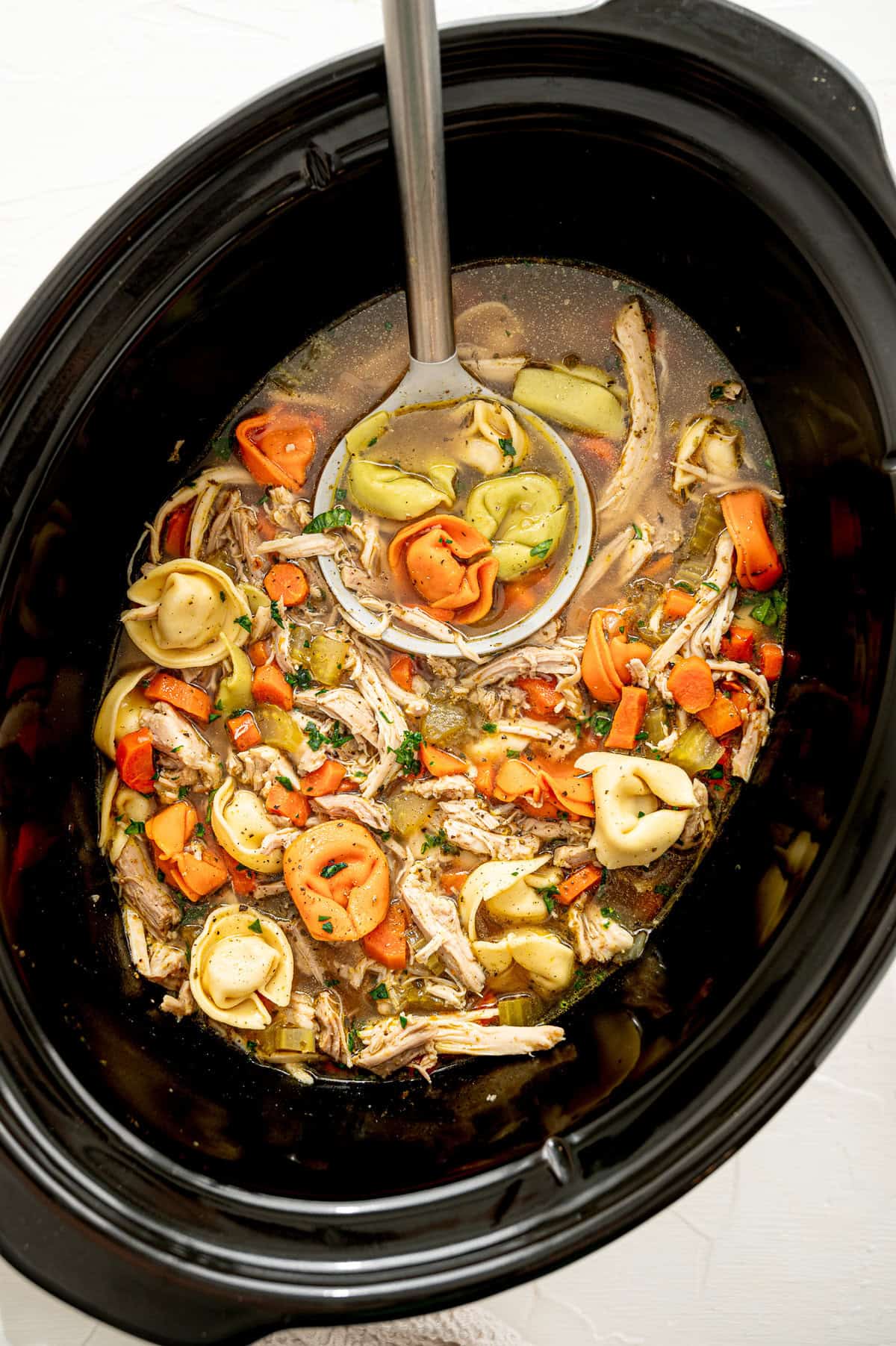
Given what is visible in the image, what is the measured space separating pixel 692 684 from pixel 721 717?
0.09 m

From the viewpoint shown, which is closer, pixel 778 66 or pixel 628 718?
pixel 778 66

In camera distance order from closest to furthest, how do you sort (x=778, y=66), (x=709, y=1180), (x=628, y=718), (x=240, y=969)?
(x=778, y=66) < (x=709, y=1180) < (x=240, y=969) < (x=628, y=718)

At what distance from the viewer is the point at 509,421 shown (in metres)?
2.12

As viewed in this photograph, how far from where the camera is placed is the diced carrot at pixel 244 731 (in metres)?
2.17

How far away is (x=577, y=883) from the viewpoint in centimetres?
210

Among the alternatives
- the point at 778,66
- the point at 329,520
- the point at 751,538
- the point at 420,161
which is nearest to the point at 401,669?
the point at 329,520

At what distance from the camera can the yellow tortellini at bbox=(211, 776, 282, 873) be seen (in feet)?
6.82

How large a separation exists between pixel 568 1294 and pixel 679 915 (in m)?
0.74

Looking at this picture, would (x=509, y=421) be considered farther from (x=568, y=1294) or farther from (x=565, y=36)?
(x=568, y=1294)

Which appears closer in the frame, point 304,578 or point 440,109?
point 440,109

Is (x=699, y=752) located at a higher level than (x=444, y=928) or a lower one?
higher

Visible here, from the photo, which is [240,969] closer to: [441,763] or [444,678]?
[441,763]

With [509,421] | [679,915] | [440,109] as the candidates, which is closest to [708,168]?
[440,109]

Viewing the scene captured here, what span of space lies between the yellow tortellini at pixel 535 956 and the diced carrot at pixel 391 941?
0.52 feet
